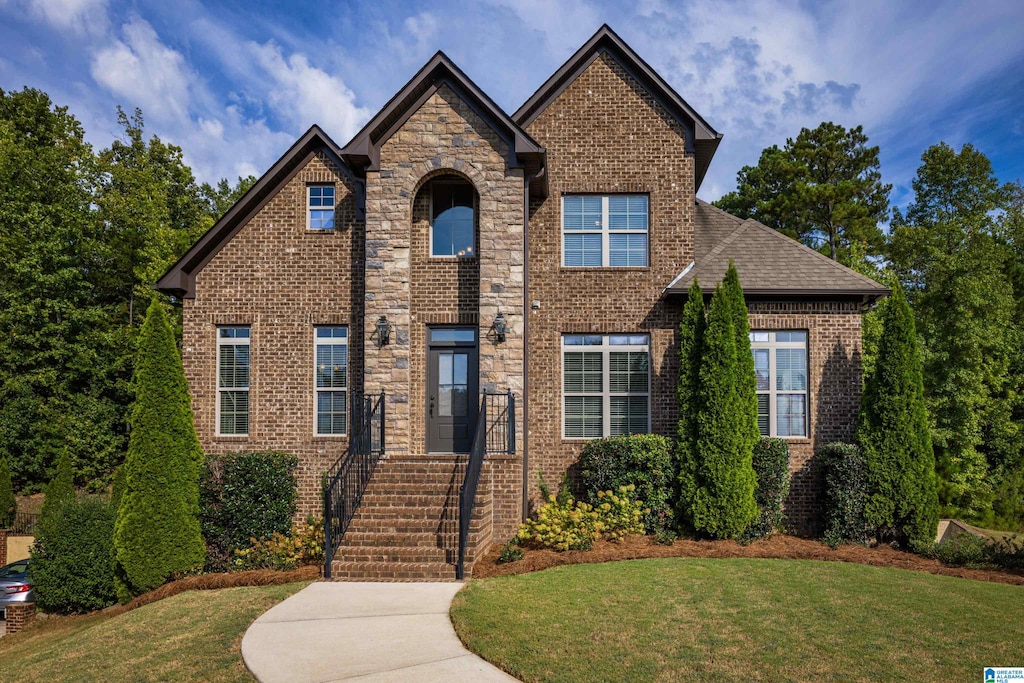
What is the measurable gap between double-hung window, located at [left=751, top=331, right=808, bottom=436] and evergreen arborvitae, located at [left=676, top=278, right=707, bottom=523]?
1535 mm

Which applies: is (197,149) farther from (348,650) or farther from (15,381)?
(348,650)

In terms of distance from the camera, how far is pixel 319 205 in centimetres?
1348

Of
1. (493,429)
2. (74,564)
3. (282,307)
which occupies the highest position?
(282,307)

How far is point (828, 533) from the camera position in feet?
37.5

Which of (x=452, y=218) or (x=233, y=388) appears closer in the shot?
(x=452, y=218)

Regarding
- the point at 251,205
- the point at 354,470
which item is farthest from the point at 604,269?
the point at 251,205

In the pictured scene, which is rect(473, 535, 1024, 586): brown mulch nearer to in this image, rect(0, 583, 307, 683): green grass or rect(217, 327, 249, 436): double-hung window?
rect(0, 583, 307, 683): green grass

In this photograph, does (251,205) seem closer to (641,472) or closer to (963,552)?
(641,472)

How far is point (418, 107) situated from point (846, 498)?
31.9ft

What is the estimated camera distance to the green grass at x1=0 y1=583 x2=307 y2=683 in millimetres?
6039

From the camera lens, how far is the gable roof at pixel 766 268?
40.7 feet

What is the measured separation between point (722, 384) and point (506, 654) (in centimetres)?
691

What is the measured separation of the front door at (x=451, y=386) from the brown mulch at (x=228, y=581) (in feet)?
10.9

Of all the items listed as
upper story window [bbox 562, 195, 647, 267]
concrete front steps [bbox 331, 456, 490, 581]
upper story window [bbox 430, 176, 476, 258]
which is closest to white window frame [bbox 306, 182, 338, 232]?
upper story window [bbox 430, 176, 476, 258]
